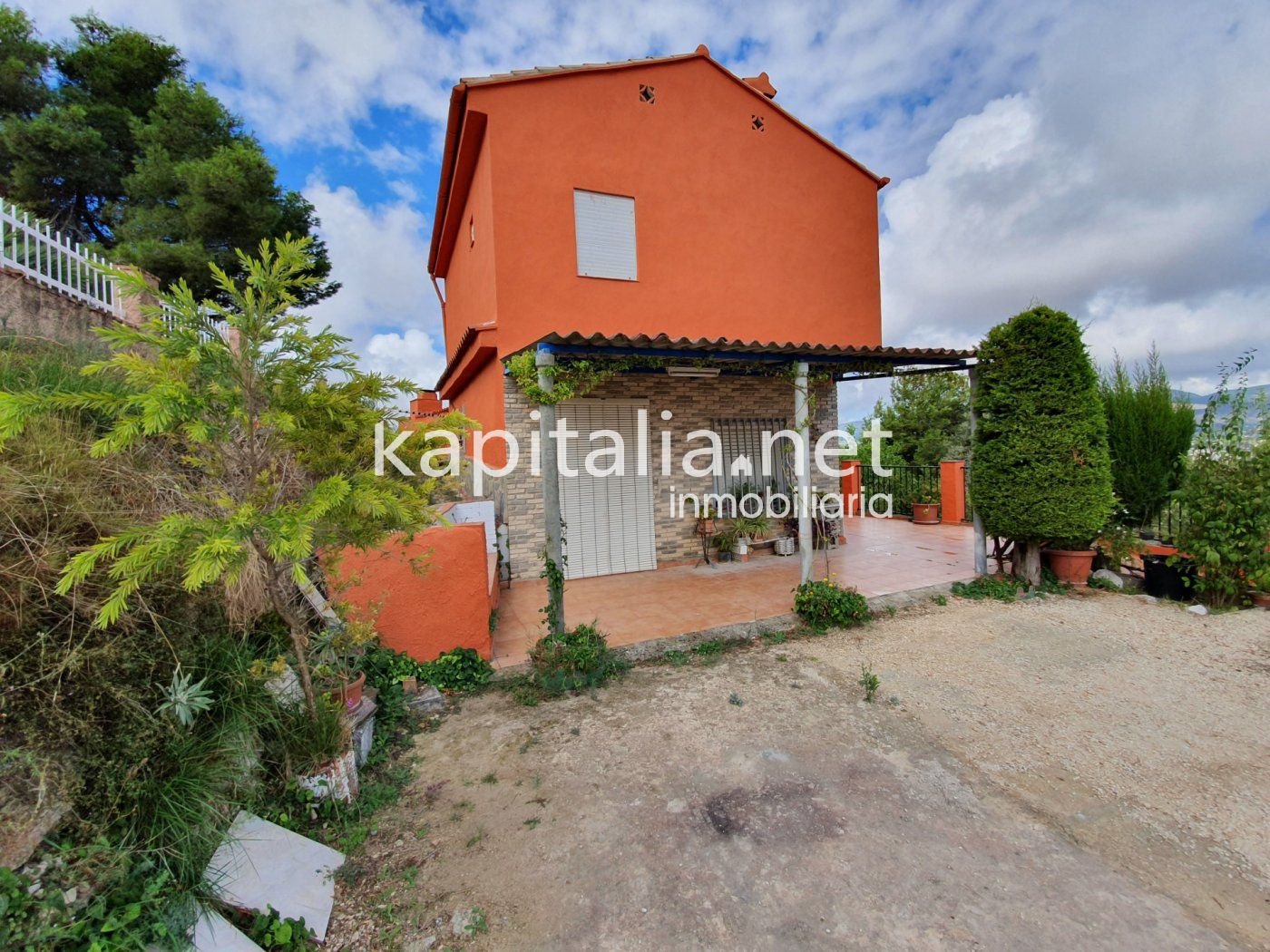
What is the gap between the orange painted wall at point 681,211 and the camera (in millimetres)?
7645

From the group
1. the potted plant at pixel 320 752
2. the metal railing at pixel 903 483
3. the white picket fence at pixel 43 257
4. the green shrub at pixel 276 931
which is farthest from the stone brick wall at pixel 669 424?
the green shrub at pixel 276 931

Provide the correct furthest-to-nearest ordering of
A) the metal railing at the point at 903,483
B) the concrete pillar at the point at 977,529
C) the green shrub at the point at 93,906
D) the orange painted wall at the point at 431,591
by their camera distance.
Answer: the metal railing at the point at 903,483 < the concrete pillar at the point at 977,529 < the orange painted wall at the point at 431,591 < the green shrub at the point at 93,906

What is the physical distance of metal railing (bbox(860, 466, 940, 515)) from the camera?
1308 cm

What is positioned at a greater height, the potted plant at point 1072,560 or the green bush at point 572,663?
the potted plant at point 1072,560

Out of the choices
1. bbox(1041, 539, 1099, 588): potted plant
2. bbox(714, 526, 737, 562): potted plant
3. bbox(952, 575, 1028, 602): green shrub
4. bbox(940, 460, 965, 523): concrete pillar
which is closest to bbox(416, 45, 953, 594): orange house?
bbox(714, 526, 737, 562): potted plant

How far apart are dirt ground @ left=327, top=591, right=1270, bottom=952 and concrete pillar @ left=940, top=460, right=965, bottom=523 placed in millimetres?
7860

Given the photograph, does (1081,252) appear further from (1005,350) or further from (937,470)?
(1005,350)

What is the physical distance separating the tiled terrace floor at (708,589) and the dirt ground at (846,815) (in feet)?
3.40

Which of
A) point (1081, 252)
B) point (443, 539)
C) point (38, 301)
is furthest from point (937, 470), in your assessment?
point (38, 301)

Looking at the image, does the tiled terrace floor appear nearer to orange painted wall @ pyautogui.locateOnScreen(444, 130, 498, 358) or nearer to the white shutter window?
orange painted wall @ pyautogui.locateOnScreen(444, 130, 498, 358)

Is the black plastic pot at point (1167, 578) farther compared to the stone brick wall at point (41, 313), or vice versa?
the black plastic pot at point (1167, 578)

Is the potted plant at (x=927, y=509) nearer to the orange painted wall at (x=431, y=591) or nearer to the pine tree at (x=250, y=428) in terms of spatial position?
the orange painted wall at (x=431, y=591)

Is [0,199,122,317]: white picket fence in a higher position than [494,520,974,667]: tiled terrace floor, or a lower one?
higher

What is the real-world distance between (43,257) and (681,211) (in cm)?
856
